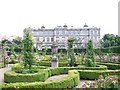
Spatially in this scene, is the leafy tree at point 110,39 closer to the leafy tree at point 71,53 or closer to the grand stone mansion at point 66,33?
the grand stone mansion at point 66,33

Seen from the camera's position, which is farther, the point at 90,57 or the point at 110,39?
the point at 110,39

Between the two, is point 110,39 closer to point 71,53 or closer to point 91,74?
point 71,53

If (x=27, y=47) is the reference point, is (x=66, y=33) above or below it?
above

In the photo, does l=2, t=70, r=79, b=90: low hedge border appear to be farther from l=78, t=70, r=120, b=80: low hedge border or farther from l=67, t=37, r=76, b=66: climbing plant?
l=67, t=37, r=76, b=66: climbing plant

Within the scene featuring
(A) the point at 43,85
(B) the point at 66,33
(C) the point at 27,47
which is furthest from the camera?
(B) the point at 66,33

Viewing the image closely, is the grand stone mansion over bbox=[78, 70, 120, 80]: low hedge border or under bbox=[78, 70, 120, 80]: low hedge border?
over

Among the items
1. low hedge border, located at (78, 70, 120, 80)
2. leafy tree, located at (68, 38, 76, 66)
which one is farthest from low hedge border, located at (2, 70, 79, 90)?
leafy tree, located at (68, 38, 76, 66)

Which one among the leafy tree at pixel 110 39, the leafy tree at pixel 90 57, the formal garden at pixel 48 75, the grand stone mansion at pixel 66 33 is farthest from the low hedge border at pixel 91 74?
the grand stone mansion at pixel 66 33

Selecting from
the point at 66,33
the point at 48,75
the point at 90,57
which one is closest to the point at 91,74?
the point at 48,75

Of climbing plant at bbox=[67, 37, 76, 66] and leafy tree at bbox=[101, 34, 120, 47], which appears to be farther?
leafy tree at bbox=[101, 34, 120, 47]

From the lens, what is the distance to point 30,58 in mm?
12672

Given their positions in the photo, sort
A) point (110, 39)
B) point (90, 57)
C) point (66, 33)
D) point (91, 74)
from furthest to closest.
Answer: point (66, 33), point (110, 39), point (90, 57), point (91, 74)

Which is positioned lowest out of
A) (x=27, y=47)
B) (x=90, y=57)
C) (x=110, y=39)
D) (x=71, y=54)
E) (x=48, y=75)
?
(x=48, y=75)

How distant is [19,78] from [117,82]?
18.0 feet
